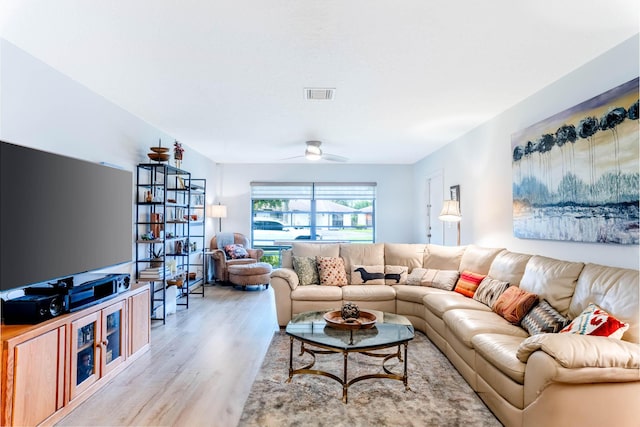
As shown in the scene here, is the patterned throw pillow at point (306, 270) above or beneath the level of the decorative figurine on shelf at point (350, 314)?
above

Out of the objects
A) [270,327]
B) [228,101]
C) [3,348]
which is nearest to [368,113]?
[228,101]

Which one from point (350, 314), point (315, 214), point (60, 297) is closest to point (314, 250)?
point (350, 314)

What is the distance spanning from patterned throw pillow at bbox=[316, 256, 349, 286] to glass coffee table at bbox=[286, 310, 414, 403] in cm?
128

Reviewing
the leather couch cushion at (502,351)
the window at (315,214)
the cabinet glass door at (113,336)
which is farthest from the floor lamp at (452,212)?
the cabinet glass door at (113,336)

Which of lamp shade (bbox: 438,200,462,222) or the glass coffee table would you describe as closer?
the glass coffee table

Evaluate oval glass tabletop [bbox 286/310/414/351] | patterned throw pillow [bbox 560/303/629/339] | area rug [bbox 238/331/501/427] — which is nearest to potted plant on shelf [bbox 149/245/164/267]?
area rug [bbox 238/331/501/427]

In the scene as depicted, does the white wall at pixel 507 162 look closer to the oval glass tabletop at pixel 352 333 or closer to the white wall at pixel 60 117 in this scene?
the oval glass tabletop at pixel 352 333

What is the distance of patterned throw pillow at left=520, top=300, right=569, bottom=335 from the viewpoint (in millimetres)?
2391

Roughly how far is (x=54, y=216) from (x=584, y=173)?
3.93 m

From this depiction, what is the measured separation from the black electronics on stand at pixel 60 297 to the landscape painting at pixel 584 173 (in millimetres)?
3804

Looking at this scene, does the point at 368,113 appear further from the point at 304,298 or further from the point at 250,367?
the point at 250,367

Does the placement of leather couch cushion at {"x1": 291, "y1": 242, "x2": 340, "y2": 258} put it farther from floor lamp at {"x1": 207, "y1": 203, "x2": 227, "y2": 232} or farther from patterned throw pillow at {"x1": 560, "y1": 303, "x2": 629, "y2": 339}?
patterned throw pillow at {"x1": 560, "y1": 303, "x2": 629, "y2": 339}

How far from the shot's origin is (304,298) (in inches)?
159

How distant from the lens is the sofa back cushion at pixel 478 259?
3.74 metres
